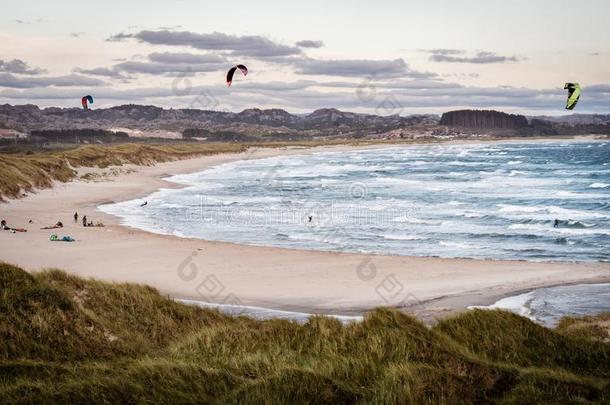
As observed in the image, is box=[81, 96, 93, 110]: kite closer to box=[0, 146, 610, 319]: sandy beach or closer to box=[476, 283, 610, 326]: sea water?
box=[0, 146, 610, 319]: sandy beach

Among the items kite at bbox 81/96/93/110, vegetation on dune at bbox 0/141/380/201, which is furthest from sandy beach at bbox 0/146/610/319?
kite at bbox 81/96/93/110

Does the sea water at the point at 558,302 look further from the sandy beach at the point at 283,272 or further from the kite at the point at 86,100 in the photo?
the kite at the point at 86,100

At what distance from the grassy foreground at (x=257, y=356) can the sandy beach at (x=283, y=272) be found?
460cm

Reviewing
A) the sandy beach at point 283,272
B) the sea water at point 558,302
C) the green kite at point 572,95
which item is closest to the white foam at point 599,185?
the sandy beach at point 283,272

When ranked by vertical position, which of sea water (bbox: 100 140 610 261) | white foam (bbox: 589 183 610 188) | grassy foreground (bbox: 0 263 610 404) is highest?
grassy foreground (bbox: 0 263 610 404)

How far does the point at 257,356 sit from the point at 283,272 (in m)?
12.4

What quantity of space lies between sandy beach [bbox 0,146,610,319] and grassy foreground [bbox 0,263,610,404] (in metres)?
4.60

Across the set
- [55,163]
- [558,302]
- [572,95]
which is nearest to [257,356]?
[558,302]

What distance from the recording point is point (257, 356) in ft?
26.1

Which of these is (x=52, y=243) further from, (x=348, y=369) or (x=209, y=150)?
(x=209, y=150)

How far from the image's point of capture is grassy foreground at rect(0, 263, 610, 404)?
6.54 m

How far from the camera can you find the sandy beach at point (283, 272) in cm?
1675

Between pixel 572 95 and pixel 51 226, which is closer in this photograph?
pixel 572 95

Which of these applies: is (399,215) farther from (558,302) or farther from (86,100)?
(86,100)
